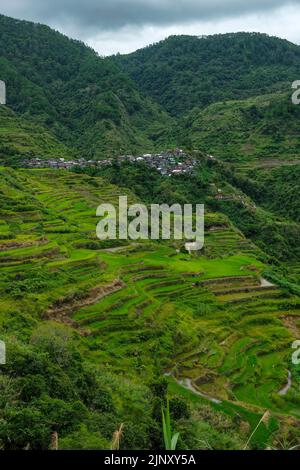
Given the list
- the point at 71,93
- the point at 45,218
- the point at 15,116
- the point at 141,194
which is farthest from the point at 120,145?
the point at 45,218

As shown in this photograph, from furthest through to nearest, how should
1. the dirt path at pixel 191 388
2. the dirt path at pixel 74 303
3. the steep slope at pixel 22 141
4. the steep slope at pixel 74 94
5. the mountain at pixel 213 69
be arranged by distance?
the mountain at pixel 213 69, the steep slope at pixel 74 94, the steep slope at pixel 22 141, the dirt path at pixel 74 303, the dirt path at pixel 191 388

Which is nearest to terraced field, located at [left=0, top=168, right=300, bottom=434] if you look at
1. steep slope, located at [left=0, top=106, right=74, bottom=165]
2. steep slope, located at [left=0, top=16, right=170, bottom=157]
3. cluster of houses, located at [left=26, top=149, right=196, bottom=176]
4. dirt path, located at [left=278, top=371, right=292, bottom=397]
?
dirt path, located at [left=278, top=371, right=292, bottom=397]

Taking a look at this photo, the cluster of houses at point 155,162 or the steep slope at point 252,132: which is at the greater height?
the steep slope at point 252,132

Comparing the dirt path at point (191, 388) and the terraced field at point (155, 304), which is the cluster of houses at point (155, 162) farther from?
the dirt path at point (191, 388)

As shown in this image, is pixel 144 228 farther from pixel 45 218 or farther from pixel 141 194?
pixel 141 194

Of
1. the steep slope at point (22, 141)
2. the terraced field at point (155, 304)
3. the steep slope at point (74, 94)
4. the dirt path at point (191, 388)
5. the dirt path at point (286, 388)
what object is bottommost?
the dirt path at point (286, 388)

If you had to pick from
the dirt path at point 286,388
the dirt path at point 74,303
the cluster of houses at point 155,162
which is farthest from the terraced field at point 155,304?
the cluster of houses at point 155,162
